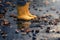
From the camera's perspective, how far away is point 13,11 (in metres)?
9.39

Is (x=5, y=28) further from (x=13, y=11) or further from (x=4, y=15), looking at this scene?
(x=13, y=11)

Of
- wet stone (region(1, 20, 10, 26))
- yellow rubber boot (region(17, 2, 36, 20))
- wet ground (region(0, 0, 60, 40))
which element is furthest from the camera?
yellow rubber boot (region(17, 2, 36, 20))

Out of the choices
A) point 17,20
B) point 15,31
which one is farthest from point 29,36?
point 17,20

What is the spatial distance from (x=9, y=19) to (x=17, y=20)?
0.41 meters

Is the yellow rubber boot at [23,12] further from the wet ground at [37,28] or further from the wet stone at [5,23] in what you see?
the wet stone at [5,23]

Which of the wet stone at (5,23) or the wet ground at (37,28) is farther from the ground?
the wet stone at (5,23)

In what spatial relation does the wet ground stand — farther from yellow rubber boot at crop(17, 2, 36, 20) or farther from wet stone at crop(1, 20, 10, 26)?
yellow rubber boot at crop(17, 2, 36, 20)

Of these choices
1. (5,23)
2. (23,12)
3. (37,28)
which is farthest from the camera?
(23,12)

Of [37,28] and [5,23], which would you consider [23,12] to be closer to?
[5,23]

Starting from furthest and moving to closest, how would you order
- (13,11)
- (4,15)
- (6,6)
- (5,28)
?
(6,6) < (13,11) < (4,15) < (5,28)

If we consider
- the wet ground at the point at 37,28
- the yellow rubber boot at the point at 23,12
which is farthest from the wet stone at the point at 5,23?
the yellow rubber boot at the point at 23,12

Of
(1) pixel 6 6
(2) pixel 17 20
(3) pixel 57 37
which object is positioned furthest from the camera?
(1) pixel 6 6

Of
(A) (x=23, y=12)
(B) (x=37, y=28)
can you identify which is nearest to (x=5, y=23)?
(A) (x=23, y=12)

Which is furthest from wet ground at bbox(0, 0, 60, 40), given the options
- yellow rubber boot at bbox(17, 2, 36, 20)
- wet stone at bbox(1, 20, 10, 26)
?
yellow rubber boot at bbox(17, 2, 36, 20)
